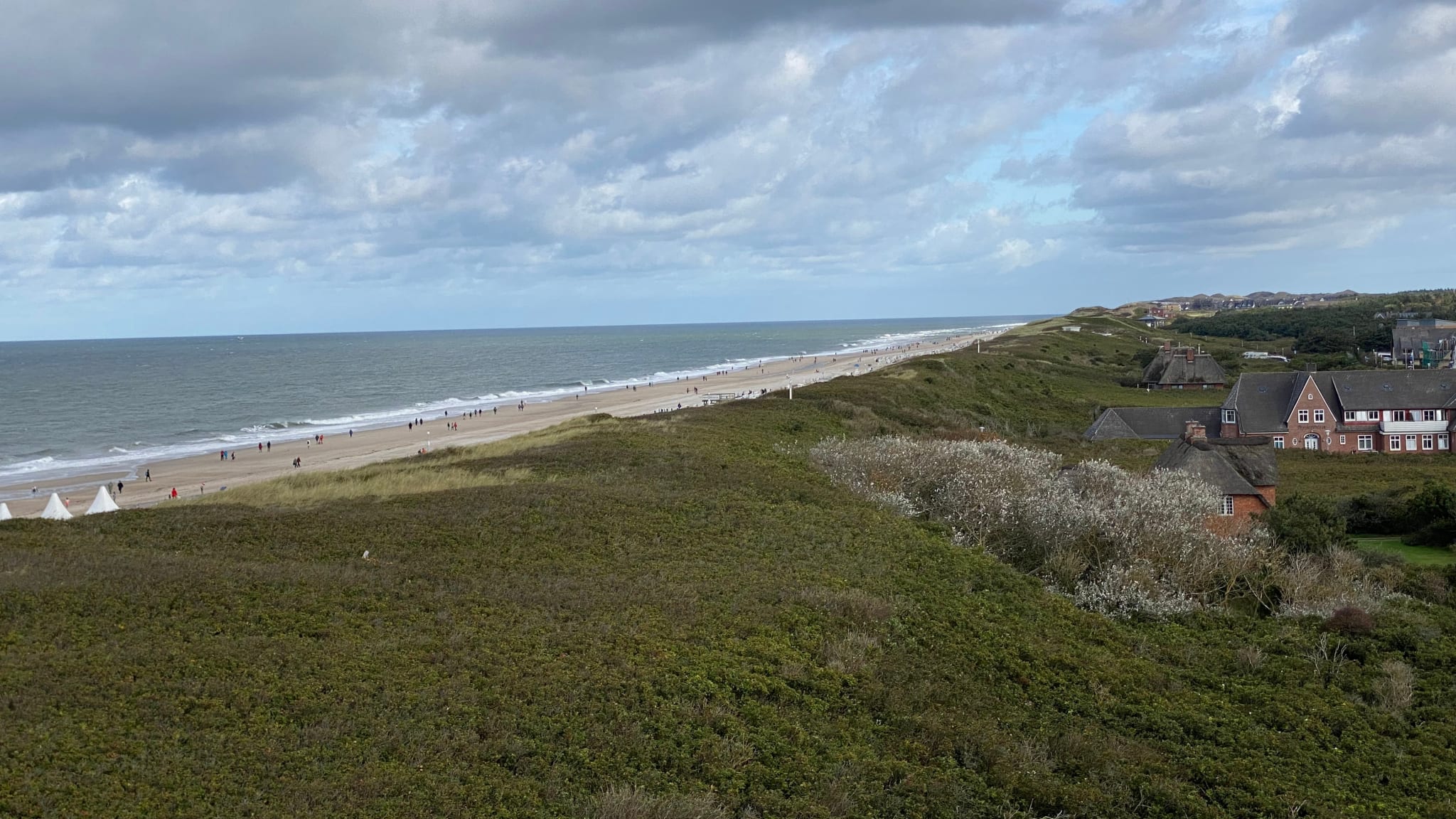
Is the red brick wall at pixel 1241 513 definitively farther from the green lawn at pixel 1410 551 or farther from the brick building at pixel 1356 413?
the brick building at pixel 1356 413

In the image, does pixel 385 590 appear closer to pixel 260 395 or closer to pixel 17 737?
pixel 17 737

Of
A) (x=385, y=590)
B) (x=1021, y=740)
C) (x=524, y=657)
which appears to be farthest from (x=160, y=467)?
(x=1021, y=740)

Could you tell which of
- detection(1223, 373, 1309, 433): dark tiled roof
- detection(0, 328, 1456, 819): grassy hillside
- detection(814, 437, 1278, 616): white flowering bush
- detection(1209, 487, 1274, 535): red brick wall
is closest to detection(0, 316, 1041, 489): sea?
detection(0, 328, 1456, 819): grassy hillside

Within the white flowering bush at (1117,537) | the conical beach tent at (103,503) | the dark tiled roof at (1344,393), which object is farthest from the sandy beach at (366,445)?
the dark tiled roof at (1344,393)

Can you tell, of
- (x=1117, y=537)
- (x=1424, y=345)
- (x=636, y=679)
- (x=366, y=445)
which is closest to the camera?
(x=636, y=679)

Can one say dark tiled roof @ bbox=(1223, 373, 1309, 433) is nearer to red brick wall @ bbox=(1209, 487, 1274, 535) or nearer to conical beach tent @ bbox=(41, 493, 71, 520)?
red brick wall @ bbox=(1209, 487, 1274, 535)

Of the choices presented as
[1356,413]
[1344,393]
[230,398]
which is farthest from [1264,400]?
[230,398]

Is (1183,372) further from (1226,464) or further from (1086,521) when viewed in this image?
(1086,521)
